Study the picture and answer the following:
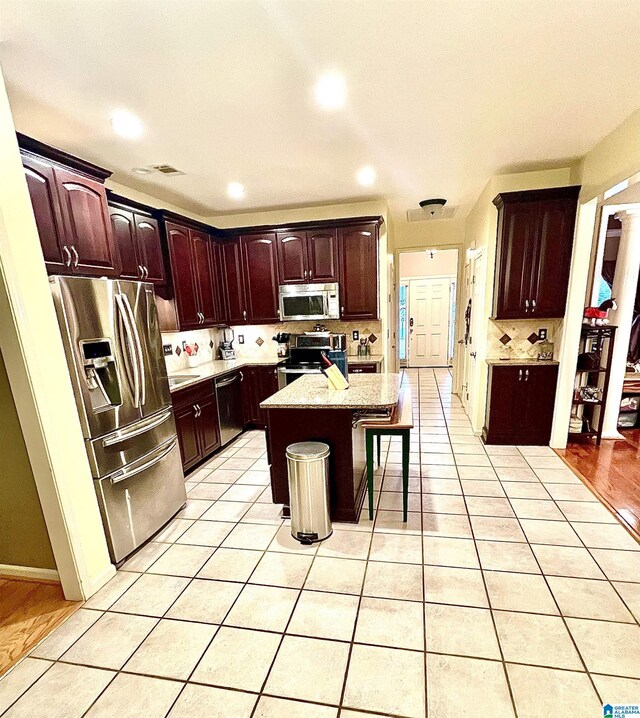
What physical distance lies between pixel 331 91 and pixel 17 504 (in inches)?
115

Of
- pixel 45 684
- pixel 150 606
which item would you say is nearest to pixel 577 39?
pixel 150 606

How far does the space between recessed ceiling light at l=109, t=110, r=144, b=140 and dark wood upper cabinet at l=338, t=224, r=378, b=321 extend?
7.68 ft

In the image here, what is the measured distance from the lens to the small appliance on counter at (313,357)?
13.4 feet

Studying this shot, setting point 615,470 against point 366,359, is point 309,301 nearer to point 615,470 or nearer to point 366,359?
point 366,359

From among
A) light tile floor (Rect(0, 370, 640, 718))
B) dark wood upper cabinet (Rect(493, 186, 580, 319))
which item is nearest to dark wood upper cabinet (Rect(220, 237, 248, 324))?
light tile floor (Rect(0, 370, 640, 718))

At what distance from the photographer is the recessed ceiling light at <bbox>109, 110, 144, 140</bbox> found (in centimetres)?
207

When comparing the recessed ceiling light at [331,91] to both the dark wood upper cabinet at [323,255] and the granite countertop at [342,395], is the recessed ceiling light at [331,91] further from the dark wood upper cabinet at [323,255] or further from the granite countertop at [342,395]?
the dark wood upper cabinet at [323,255]

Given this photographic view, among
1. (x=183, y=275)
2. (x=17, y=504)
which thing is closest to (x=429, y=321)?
(x=183, y=275)

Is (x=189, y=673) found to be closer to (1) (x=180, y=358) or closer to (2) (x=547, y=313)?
(1) (x=180, y=358)

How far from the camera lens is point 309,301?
4.27 metres

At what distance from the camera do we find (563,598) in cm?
177

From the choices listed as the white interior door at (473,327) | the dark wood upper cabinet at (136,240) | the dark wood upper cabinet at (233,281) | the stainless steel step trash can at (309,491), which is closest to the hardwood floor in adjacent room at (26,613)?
the stainless steel step trash can at (309,491)

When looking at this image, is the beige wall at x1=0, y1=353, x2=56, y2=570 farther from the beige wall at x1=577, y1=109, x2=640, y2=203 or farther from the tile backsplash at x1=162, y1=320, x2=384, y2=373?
the beige wall at x1=577, y1=109, x2=640, y2=203

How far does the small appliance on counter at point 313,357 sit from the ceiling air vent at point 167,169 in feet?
6.91
